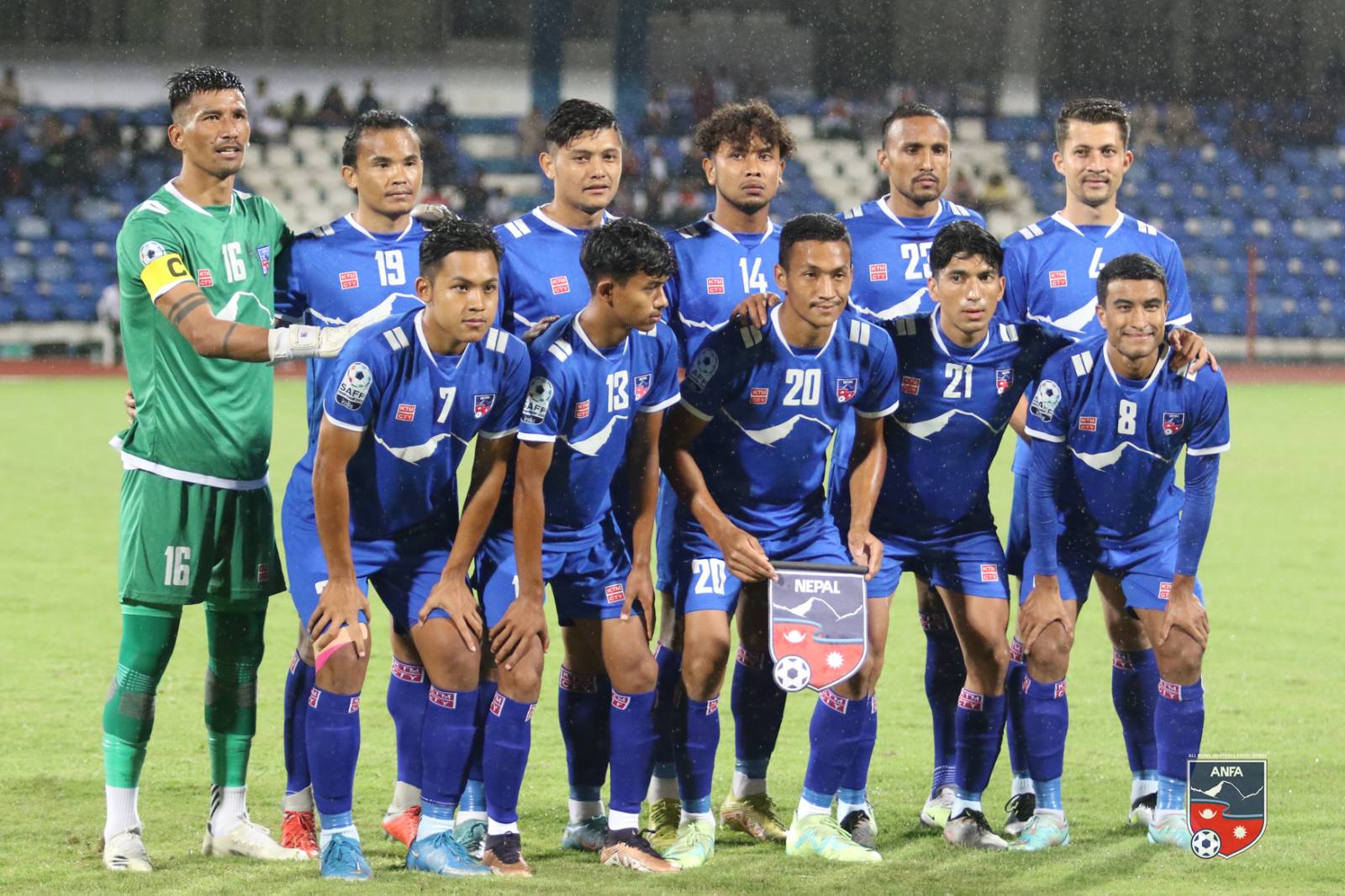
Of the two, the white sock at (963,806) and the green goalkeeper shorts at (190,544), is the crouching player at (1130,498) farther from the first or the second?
the green goalkeeper shorts at (190,544)

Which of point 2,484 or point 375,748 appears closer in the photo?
point 375,748

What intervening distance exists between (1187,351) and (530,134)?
22708 millimetres

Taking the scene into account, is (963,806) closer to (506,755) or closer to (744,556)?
(744,556)

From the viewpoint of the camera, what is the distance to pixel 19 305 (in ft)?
76.1

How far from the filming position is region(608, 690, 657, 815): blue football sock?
4809mm

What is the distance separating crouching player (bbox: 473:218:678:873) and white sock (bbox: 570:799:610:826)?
0.75ft

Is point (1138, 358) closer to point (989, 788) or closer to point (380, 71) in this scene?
point (989, 788)

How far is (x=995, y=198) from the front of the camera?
88.2 feet

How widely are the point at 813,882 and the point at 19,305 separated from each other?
69.0 feet

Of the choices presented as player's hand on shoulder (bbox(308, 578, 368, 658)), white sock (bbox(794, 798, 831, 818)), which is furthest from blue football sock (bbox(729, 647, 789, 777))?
player's hand on shoulder (bbox(308, 578, 368, 658))

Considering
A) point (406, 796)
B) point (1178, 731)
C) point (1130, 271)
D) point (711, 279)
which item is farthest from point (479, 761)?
point (1130, 271)

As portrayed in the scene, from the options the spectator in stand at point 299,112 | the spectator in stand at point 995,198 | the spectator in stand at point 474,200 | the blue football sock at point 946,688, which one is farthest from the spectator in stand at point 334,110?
the blue football sock at point 946,688

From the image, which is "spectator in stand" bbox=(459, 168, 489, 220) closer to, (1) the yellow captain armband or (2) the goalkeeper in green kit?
(2) the goalkeeper in green kit

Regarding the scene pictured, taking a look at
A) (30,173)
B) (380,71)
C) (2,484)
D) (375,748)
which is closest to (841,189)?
(380,71)
